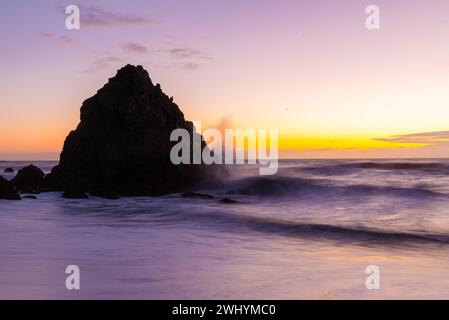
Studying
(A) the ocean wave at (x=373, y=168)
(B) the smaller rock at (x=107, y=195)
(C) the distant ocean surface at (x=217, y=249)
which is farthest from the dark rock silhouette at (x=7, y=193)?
(A) the ocean wave at (x=373, y=168)

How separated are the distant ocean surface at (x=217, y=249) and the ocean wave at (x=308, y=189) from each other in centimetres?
706

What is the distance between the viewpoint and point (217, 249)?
12609 mm

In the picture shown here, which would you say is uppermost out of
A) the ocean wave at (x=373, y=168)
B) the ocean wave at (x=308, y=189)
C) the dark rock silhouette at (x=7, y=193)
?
the dark rock silhouette at (x=7, y=193)

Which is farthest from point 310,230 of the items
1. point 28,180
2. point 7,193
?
point 28,180

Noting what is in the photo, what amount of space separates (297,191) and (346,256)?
2416cm

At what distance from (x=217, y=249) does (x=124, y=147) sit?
18755 millimetres

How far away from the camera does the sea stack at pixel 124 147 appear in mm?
30016

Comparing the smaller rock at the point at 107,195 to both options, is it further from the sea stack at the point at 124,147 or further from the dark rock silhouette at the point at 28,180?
the dark rock silhouette at the point at 28,180

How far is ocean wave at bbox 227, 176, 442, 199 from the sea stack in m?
4.82

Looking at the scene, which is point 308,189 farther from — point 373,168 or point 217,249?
point 373,168

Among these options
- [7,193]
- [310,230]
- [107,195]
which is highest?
[7,193]

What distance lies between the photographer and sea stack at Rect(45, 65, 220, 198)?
30.0 meters

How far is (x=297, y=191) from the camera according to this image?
36.2 meters
